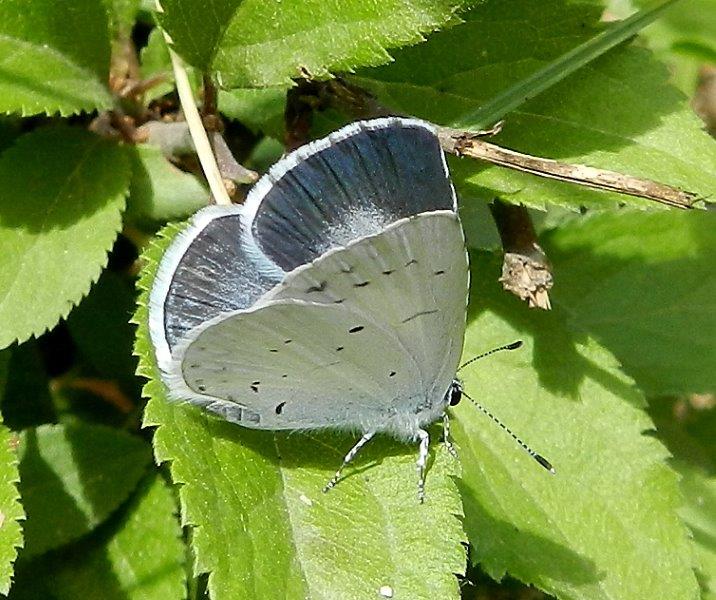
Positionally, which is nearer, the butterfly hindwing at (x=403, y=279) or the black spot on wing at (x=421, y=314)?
the butterfly hindwing at (x=403, y=279)

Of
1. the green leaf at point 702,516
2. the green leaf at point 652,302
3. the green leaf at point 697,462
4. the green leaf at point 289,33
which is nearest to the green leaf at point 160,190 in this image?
the green leaf at point 289,33

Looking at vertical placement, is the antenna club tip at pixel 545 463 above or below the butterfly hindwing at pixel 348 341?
below

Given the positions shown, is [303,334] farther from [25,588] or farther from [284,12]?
[25,588]

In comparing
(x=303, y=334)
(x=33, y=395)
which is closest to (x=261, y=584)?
(x=303, y=334)

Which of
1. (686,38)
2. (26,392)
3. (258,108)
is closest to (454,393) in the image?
(258,108)

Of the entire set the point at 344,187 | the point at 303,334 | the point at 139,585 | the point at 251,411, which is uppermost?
the point at 344,187

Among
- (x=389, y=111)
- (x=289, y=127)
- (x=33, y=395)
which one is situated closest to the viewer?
(x=389, y=111)

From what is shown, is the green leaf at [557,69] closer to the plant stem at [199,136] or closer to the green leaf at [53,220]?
the plant stem at [199,136]
